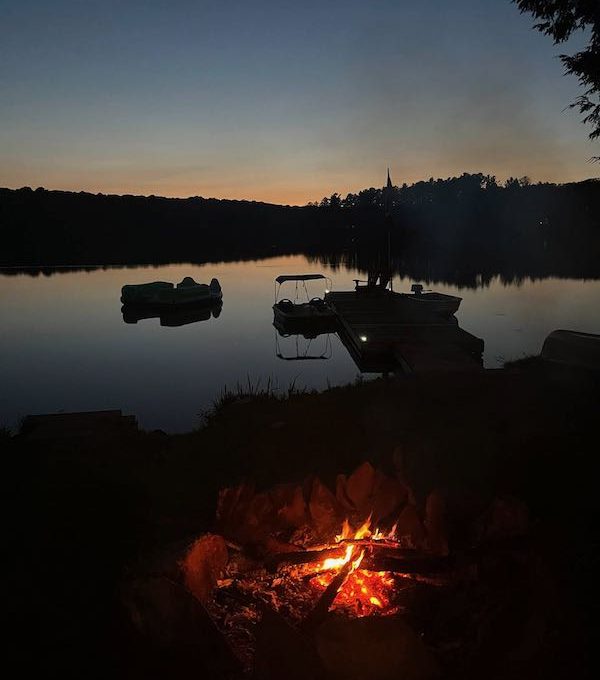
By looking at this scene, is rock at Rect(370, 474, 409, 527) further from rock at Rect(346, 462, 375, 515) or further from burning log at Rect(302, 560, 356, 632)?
burning log at Rect(302, 560, 356, 632)

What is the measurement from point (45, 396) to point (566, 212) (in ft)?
421

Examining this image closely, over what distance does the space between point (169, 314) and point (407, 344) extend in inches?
1047

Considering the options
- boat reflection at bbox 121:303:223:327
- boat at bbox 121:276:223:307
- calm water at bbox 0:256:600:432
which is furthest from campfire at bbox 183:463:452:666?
boat at bbox 121:276:223:307

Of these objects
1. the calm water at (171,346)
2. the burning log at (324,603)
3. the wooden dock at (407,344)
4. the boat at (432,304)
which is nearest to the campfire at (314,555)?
the burning log at (324,603)

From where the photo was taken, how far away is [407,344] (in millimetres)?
19172

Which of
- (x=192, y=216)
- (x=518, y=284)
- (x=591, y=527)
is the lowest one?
(x=518, y=284)

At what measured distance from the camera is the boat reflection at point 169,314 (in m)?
38.8

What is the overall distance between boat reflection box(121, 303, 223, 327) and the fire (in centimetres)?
3486

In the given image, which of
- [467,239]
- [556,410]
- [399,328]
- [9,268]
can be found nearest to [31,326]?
[399,328]

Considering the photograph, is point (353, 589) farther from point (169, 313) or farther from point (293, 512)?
point (169, 313)

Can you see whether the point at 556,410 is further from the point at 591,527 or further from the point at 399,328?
the point at 399,328

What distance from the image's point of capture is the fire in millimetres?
3549

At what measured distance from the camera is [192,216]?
475 feet

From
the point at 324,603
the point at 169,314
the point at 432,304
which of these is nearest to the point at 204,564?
the point at 324,603
